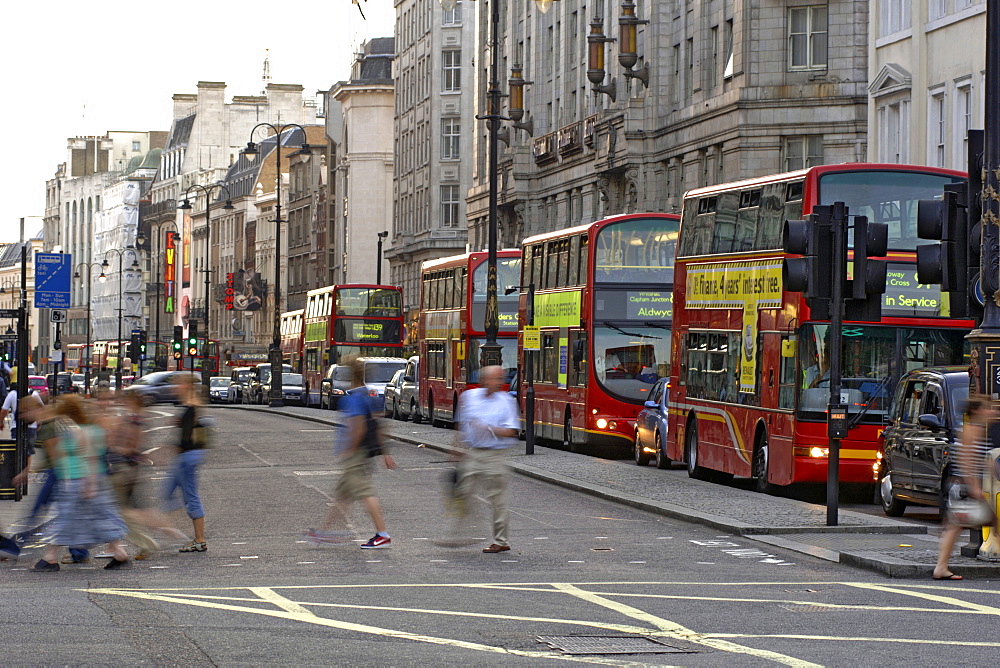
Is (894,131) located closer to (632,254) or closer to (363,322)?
(632,254)

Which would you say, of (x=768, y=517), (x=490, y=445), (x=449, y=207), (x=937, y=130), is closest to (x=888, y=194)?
(x=768, y=517)

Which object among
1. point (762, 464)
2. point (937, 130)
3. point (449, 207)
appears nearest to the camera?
point (762, 464)

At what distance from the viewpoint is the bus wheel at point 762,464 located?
79.3ft

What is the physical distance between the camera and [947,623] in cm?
1220

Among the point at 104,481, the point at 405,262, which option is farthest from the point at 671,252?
the point at 405,262

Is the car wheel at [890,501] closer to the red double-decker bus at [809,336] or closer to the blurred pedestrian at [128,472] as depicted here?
the red double-decker bus at [809,336]

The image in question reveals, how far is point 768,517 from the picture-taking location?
20.3m

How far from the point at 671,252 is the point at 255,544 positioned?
1796 cm

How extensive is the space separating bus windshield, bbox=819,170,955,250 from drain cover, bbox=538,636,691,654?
12.5 metres

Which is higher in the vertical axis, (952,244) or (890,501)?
(952,244)

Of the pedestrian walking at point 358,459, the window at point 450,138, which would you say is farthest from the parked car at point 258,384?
the pedestrian walking at point 358,459

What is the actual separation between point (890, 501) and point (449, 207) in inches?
3081

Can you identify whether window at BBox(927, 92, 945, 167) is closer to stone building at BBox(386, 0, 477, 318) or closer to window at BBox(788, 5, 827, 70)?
window at BBox(788, 5, 827, 70)

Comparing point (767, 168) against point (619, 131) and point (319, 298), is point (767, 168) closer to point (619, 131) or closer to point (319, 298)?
point (619, 131)
